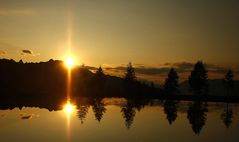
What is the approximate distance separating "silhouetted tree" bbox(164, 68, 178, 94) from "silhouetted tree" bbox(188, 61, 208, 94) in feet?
30.3

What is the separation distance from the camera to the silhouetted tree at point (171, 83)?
129 m

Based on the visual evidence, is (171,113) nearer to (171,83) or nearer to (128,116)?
(128,116)

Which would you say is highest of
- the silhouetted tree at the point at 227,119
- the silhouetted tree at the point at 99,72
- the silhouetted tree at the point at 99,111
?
the silhouetted tree at the point at 99,72

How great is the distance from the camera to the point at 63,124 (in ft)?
113

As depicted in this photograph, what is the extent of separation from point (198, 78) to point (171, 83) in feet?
41.2

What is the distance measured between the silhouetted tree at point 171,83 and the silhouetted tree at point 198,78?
922 cm

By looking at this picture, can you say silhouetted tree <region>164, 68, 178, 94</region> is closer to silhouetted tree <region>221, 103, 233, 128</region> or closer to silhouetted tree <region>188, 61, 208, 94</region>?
silhouetted tree <region>188, 61, 208, 94</region>

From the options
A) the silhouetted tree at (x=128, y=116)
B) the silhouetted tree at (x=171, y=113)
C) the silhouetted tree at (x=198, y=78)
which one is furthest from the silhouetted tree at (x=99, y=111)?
the silhouetted tree at (x=198, y=78)

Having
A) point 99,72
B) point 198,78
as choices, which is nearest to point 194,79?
point 198,78

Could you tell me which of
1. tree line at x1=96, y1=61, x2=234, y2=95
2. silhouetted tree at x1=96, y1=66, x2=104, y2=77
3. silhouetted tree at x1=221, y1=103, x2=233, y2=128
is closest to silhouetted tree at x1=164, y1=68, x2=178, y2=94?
tree line at x1=96, y1=61, x2=234, y2=95

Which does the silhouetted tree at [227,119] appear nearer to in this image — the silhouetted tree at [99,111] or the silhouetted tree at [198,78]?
the silhouetted tree at [99,111]

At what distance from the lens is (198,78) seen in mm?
120125

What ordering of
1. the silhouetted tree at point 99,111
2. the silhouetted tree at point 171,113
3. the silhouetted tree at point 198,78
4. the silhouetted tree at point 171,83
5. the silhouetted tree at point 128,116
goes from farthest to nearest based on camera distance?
the silhouetted tree at point 171,83
the silhouetted tree at point 198,78
the silhouetted tree at point 99,111
the silhouetted tree at point 171,113
the silhouetted tree at point 128,116

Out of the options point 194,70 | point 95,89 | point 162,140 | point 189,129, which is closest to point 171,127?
point 189,129
